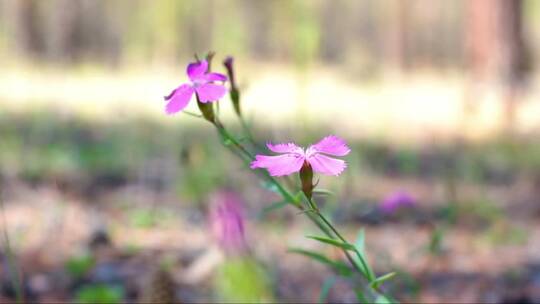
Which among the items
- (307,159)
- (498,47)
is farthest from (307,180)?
(498,47)

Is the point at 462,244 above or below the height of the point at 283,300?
below

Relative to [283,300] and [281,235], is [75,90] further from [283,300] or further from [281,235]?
[283,300]

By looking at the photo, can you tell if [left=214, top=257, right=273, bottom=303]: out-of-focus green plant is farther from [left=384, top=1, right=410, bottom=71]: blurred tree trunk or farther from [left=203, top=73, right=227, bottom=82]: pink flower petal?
[left=384, top=1, right=410, bottom=71]: blurred tree trunk

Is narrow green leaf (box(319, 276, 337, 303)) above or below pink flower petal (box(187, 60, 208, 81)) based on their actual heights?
below

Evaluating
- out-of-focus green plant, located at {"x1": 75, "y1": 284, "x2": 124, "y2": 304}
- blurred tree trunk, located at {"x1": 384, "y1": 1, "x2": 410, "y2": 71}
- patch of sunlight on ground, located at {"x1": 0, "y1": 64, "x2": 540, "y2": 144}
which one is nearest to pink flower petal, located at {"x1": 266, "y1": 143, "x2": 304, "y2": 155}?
out-of-focus green plant, located at {"x1": 75, "y1": 284, "x2": 124, "y2": 304}

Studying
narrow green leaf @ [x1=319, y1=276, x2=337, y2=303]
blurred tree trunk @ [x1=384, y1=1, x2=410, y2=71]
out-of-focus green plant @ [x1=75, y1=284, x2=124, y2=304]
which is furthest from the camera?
blurred tree trunk @ [x1=384, y1=1, x2=410, y2=71]

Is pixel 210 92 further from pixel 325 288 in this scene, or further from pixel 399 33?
pixel 399 33

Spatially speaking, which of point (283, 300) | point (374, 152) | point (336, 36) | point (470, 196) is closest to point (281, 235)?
point (283, 300)
